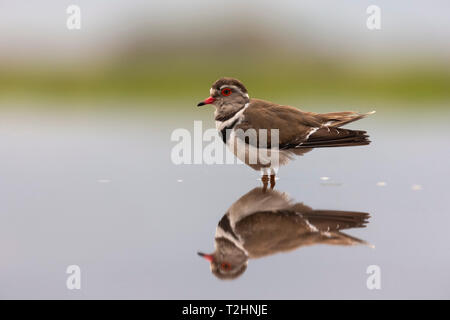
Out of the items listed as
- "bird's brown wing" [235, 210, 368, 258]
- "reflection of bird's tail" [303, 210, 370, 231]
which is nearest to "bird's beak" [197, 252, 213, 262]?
"bird's brown wing" [235, 210, 368, 258]

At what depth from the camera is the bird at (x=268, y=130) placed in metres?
8.36

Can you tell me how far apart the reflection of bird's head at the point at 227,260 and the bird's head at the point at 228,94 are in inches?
134

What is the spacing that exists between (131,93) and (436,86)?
12410mm

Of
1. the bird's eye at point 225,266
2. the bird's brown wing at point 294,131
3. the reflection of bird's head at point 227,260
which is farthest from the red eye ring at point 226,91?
the bird's eye at point 225,266

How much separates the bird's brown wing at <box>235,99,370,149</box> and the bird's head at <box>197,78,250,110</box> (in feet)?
0.73

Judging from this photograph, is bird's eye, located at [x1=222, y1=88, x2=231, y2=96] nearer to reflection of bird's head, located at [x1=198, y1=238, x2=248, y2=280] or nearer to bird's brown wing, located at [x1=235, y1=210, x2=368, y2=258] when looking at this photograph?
bird's brown wing, located at [x1=235, y1=210, x2=368, y2=258]

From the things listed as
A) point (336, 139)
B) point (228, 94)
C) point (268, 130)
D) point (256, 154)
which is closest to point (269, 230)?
point (256, 154)

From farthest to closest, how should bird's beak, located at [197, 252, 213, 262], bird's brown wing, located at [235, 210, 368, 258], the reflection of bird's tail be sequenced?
1. the reflection of bird's tail
2. bird's brown wing, located at [235, 210, 368, 258]
3. bird's beak, located at [197, 252, 213, 262]

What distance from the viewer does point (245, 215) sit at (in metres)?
6.71

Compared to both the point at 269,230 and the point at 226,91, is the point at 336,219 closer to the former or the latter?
the point at 269,230

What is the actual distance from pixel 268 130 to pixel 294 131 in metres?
0.40

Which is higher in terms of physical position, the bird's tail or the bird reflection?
the bird's tail

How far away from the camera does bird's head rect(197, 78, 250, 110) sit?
873 centimetres

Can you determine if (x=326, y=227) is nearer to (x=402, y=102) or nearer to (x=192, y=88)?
(x=402, y=102)
